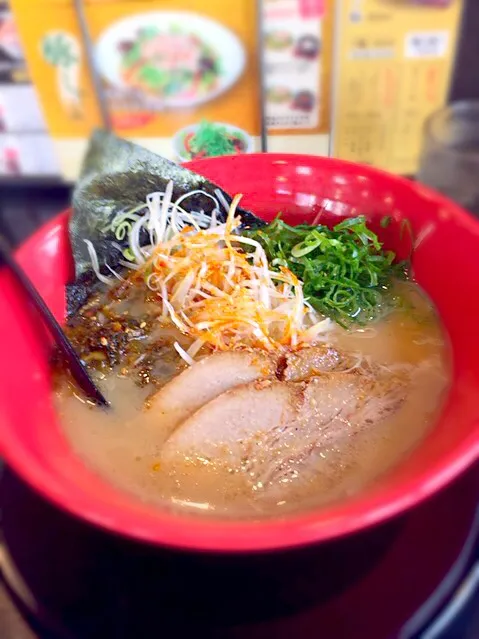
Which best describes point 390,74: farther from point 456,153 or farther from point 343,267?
point 343,267

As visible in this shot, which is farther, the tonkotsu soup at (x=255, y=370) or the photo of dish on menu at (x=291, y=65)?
the photo of dish on menu at (x=291, y=65)

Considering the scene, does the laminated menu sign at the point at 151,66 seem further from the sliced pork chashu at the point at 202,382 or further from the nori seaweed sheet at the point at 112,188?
the sliced pork chashu at the point at 202,382

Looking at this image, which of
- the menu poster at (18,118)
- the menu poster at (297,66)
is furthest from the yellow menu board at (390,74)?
the menu poster at (18,118)

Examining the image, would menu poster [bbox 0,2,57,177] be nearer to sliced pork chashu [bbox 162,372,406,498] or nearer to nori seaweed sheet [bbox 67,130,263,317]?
nori seaweed sheet [bbox 67,130,263,317]

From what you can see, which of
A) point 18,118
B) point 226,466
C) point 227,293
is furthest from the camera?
point 18,118

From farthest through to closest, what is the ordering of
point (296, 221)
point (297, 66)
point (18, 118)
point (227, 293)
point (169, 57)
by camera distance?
point (18, 118)
point (169, 57)
point (297, 66)
point (296, 221)
point (227, 293)

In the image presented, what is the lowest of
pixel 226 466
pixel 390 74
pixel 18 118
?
pixel 226 466

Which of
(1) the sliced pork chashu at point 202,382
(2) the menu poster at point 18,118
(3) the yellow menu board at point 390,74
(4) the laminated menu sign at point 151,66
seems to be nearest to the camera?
(1) the sliced pork chashu at point 202,382

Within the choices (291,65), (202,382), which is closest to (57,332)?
(202,382)
